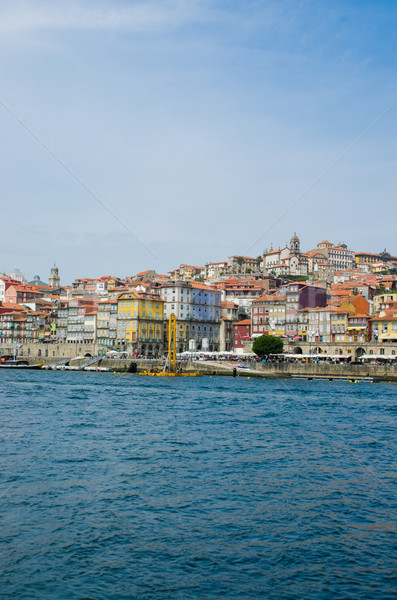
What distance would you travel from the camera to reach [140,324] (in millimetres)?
87438

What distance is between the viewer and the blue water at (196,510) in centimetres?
957

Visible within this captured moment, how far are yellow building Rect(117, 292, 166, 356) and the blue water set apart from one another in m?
61.7

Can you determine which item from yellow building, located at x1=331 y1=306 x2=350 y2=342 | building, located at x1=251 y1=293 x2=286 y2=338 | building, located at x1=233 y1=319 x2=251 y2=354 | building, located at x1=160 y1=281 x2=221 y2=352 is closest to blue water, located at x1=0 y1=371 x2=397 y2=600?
yellow building, located at x1=331 y1=306 x2=350 y2=342

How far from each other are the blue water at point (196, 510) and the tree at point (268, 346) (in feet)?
151

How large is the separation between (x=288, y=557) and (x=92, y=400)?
26672 millimetres

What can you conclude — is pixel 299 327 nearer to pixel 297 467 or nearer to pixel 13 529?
pixel 297 467

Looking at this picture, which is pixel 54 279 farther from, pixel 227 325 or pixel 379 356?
pixel 379 356

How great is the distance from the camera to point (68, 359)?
87.1m

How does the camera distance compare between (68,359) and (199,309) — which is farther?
(199,309)

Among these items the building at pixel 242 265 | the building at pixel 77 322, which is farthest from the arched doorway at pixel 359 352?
the building at pixel 242 265

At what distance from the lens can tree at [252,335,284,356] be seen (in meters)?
71.5

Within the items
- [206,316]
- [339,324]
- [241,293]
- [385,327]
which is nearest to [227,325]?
[206,316]

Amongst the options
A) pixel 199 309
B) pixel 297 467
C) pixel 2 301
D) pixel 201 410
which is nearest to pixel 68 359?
pixel 199 309

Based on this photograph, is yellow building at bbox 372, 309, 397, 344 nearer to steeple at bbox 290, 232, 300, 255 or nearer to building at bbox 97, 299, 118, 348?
building at bbox 97, 299, 118, 348
